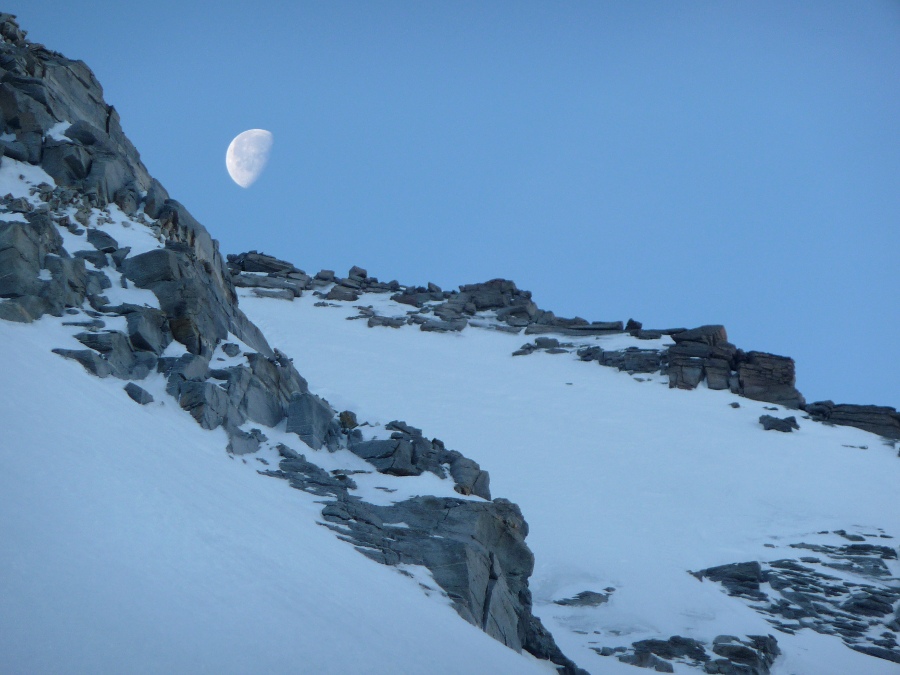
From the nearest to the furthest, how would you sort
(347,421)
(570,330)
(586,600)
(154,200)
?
(347,421)
(586,600)
(154,200)
(570,330)

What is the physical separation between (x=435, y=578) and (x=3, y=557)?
7.34 m

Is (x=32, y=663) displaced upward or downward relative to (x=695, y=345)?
downward

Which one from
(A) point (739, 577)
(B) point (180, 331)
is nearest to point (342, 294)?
(A) point (739, 577)

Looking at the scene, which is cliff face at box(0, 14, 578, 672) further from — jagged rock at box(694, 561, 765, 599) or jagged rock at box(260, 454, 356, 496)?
jagged rock at box(694, 561, 765, 599)

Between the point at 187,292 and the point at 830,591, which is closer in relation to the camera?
the point at 187,292

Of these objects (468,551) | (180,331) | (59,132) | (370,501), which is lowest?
(468,551)

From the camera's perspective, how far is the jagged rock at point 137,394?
1290 centimetres

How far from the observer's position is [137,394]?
12.9 m

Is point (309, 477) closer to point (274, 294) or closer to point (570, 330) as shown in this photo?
point (570, 330)

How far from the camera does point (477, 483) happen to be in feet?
55.1

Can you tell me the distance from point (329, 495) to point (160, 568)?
689 cm

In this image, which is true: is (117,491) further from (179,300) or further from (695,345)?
(695,345)

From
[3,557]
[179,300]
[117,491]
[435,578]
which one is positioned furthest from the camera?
[179,300]

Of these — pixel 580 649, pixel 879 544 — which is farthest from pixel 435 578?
pixel 879 544
